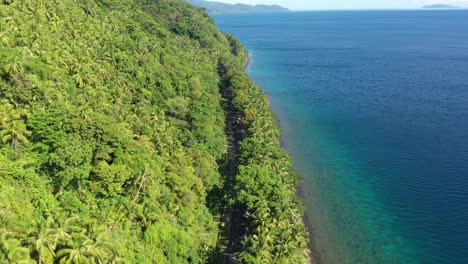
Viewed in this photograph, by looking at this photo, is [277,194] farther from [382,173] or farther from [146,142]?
[382,173]

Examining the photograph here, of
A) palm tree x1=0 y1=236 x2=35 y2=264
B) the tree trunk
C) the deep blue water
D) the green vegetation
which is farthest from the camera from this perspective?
the deep blue water

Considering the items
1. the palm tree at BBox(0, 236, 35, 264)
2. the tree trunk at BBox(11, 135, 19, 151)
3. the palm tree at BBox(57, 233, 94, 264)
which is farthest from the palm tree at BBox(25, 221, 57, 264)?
the tree trunk at BBox(11, 135, 19, 151)

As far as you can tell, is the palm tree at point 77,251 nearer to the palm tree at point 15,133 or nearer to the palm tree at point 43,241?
the palm tree at point 43,241

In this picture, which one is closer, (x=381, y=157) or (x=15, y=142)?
(x=15, y=142)

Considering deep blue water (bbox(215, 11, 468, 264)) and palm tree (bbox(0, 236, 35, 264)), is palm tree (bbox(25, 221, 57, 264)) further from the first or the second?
deep blue water (bbox(215, 11, 468, 264))

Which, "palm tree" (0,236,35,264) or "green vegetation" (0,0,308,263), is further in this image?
"green vegetation" (0,0,308,263)

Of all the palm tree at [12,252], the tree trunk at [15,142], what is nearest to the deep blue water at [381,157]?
the palm tree at [12,252]

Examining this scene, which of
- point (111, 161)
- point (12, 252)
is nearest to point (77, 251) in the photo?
point (12, 252)

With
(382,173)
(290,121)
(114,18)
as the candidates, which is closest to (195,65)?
(114,18)

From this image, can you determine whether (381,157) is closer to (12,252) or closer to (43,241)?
(43,241)
